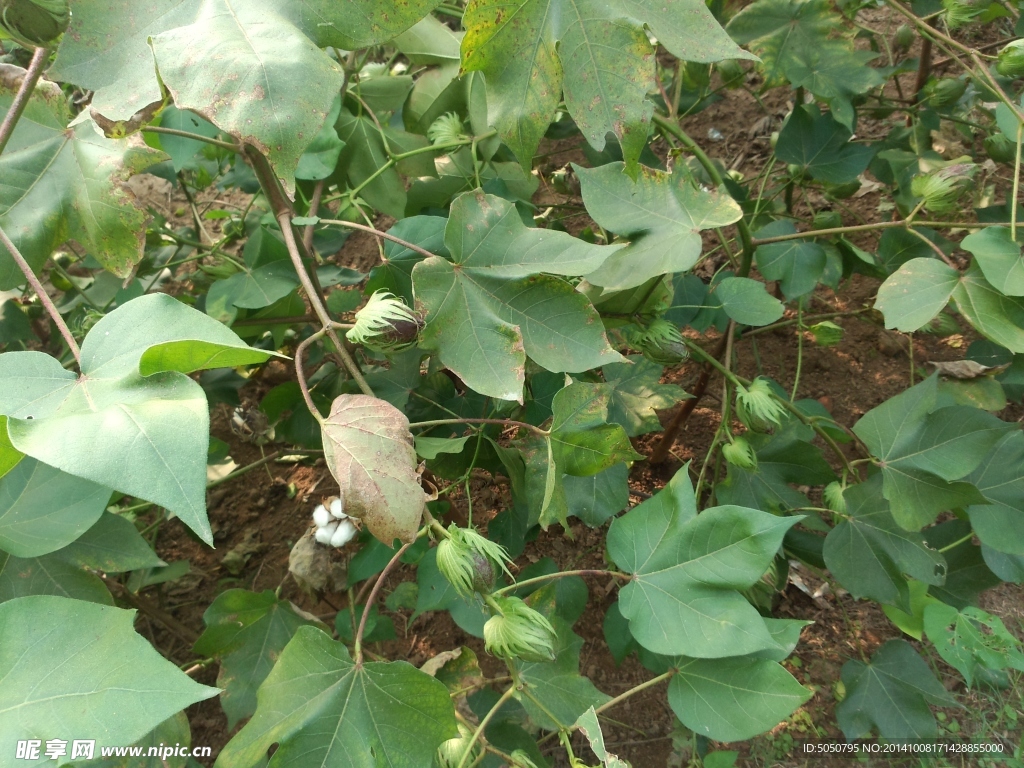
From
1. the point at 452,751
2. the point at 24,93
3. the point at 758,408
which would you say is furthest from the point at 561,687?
the point at 24,93

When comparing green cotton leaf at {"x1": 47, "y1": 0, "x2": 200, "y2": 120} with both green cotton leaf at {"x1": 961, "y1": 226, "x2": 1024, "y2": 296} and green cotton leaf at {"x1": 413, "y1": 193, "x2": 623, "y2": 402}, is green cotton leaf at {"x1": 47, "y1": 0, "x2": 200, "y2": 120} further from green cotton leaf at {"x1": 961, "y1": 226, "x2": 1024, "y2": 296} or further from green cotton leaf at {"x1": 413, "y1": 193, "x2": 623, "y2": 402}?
green cotton leaf at {"x1": 961, "y1": 226, "x2": 1024, "y2": 296}

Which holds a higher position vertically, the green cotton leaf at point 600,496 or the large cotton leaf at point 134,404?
the large cotton leaf at point 134,404

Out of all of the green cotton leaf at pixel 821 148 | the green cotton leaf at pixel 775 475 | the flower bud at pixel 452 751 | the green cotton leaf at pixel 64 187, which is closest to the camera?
the flower bud at pixel 452 751

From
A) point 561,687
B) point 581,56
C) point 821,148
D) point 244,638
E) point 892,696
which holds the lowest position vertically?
point 892,696

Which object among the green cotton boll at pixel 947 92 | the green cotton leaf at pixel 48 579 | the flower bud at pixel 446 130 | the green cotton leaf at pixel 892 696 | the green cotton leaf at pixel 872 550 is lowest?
the green cotton leaf at pixel 892 696

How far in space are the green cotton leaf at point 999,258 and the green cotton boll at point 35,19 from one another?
119 cm

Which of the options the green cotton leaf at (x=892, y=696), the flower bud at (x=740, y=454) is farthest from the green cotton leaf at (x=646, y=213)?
the green cotton leaf at (x=892, y=696)

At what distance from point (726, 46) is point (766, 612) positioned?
96 cm

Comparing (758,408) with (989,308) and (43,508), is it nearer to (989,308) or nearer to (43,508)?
(989,308)

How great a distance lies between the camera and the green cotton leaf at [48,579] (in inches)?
37.1

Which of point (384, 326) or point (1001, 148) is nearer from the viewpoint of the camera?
point (384, 326)

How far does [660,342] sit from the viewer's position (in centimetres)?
104

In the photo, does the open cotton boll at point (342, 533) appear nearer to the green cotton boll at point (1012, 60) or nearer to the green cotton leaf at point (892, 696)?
the green cotton leaf at point (892, 696)

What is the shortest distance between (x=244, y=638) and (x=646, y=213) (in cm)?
99
